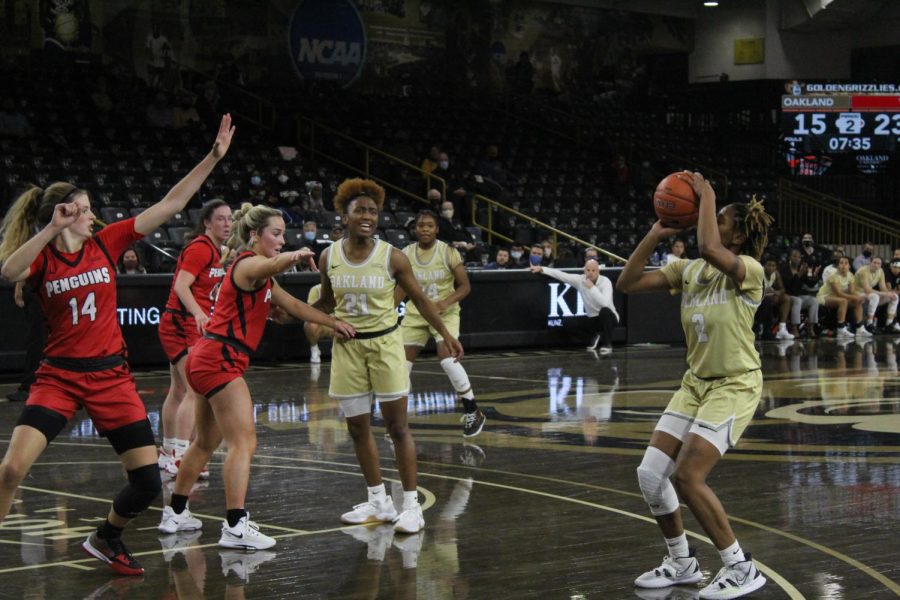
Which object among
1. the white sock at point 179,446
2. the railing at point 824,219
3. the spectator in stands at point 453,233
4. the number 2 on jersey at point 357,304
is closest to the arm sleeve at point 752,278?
the number 2 on jersey at point 357,304

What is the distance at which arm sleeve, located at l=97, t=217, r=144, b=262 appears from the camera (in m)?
6.65

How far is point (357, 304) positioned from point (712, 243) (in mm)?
2436

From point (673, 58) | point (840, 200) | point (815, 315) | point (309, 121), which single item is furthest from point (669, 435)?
point (673, 58)

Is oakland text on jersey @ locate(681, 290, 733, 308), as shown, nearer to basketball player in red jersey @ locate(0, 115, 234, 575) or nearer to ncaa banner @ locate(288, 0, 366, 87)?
basketball player in red jersey @ locate(0, 115, 234, 575)

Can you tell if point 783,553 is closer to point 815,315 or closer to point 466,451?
point 466,451

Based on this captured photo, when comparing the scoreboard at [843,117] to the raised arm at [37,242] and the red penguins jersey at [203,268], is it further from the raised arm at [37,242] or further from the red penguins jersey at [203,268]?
the raised arm at [37,242]

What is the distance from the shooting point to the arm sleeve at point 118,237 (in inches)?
262

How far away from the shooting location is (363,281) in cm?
788

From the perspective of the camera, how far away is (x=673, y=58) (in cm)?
3866

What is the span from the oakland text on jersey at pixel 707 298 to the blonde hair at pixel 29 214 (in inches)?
119

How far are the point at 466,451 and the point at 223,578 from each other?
4301 millimetres

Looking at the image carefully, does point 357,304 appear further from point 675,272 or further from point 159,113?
point 159,113

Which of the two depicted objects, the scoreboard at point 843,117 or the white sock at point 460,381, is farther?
the scoreboard at point 843,117

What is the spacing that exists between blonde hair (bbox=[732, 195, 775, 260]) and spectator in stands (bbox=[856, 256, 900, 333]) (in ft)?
62.0
